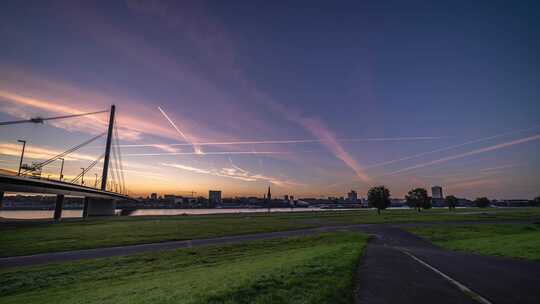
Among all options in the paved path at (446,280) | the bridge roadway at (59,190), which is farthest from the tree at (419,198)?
the bridge roadway at (59,190)

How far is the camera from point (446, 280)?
36.1 ft

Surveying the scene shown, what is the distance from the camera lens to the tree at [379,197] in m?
85.8

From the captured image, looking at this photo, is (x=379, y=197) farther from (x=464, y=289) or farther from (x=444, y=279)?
(x=464, y=289)

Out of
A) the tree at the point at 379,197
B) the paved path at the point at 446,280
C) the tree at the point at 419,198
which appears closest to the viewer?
the paved path at the point at 446,280

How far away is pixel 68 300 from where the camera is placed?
416 inches

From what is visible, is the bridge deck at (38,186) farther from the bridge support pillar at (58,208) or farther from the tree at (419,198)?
the tree at (419,198)

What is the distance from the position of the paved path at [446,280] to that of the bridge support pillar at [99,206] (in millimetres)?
97909

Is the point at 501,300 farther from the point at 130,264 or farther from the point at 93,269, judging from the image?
the point at 93,269

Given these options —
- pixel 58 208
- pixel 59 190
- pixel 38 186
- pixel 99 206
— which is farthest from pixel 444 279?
pixel 99 206

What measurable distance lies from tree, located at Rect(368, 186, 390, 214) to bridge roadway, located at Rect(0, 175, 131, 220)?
90.6 metres

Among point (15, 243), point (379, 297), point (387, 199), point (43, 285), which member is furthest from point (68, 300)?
point (387, 199)

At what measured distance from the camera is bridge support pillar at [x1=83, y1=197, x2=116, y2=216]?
86475 millimetres

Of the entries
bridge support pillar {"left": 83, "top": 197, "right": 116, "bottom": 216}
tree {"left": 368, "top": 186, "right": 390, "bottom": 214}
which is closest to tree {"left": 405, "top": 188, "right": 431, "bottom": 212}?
tree {"left": 368, "top": 186, "right": 390, "bottom": 214}

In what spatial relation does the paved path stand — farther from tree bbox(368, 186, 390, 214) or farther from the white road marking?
tree bbox(368, 186, 390, 214)
